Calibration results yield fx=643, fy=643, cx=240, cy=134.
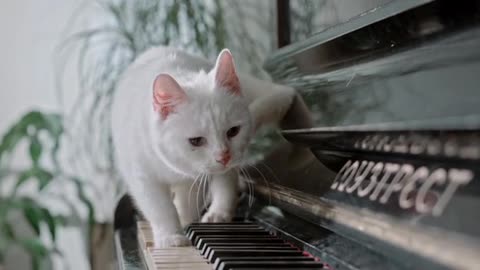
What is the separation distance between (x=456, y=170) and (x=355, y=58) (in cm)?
34

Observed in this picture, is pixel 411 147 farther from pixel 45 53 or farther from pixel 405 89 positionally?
pixel 45 53

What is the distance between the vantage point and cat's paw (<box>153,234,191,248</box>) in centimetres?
101

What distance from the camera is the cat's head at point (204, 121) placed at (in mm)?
999

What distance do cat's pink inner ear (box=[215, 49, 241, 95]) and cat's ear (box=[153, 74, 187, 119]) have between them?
0.07 m

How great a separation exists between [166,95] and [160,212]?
22 cm

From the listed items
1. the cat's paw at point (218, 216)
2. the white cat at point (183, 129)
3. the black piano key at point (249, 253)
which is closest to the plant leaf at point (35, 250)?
the white cat at point (183, 129)

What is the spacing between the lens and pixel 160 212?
111 cm

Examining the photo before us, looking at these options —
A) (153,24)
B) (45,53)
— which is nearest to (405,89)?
(153,24)

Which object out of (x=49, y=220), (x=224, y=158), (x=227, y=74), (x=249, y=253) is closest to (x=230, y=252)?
(x=249, y=253)

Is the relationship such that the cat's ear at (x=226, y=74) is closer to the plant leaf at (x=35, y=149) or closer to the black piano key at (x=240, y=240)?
the black piano key at (x=240, y=240)

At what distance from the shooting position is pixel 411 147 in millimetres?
571

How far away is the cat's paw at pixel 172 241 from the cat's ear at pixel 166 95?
193mm

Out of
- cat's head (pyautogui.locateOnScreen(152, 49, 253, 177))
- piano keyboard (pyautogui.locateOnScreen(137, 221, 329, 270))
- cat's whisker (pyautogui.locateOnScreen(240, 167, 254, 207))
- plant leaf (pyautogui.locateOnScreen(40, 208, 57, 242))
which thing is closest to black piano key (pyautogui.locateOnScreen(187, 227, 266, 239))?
piano keyboard (pyautogui.locateOnScreen(137, 221, 329, 270))

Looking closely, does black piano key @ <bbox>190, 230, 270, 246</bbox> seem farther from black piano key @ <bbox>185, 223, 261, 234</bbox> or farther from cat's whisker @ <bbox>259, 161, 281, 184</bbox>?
cat's whisker @ <bbox>259, 161, 281, 184</bbox>
